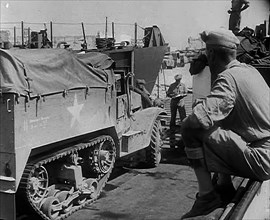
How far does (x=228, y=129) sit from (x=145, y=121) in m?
6.90

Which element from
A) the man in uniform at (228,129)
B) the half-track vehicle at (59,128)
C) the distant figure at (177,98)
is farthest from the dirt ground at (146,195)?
the man in uniform at (228,129)

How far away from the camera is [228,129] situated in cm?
352

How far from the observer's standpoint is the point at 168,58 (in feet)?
83.6

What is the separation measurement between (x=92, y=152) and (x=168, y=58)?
682 inches

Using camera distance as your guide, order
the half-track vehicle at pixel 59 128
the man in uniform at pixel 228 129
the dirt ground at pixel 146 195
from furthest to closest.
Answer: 1. the dirt ground at pixel 146 195
2. the half-track vehicle at pixel 59 128
3. the man in uniform at pixel 228 129

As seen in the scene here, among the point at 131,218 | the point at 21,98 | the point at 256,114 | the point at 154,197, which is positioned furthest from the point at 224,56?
the point at 154,197

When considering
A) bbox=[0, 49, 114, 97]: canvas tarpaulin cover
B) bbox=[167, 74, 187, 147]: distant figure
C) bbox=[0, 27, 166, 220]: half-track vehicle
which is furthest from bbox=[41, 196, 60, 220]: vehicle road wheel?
bbox=[167, 74, 187, 147]: distant figure

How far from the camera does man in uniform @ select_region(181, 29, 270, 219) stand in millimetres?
3359

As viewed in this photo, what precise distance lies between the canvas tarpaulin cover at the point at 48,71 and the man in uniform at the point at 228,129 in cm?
364

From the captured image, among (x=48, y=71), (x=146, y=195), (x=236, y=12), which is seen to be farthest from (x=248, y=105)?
(x=236, y=12)

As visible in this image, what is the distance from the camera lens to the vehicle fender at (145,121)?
1011 cm

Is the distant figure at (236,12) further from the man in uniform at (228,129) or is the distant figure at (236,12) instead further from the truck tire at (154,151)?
the man in uniform at (228,129)

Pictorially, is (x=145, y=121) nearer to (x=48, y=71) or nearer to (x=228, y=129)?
(x=48, y=71)

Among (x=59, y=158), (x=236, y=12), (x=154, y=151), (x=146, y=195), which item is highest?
(x=236, y=12)
